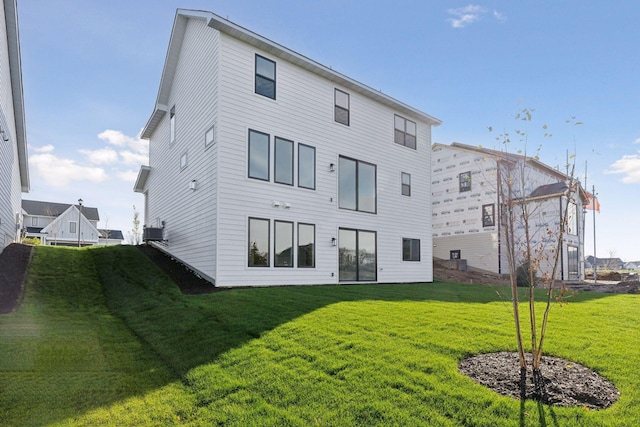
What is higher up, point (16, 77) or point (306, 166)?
point (16, 77)

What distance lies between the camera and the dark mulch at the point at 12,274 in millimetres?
8946

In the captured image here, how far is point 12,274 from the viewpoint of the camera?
36.6ft

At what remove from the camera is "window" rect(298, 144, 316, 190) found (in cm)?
1294

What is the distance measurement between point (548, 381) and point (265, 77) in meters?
11.0

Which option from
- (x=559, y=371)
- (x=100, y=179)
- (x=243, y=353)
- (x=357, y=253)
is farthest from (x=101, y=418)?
(x=100, y=179)

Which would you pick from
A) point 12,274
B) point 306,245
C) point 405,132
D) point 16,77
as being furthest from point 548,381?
point 16,77

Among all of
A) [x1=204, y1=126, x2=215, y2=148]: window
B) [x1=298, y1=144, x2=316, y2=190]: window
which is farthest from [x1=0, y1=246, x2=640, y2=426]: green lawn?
[x1=298, y1=144, x2=316, y2=190]: window

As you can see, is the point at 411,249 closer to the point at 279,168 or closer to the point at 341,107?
the point at 341,107

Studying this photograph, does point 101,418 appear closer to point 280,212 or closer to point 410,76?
point 280,212

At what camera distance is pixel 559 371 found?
14.2ft

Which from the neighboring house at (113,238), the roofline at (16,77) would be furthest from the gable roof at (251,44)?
the neighboring house at (113,238)

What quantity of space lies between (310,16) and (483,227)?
16740 mm

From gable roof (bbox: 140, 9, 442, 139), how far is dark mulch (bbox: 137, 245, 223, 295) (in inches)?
244

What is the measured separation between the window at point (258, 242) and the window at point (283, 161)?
151 cm
